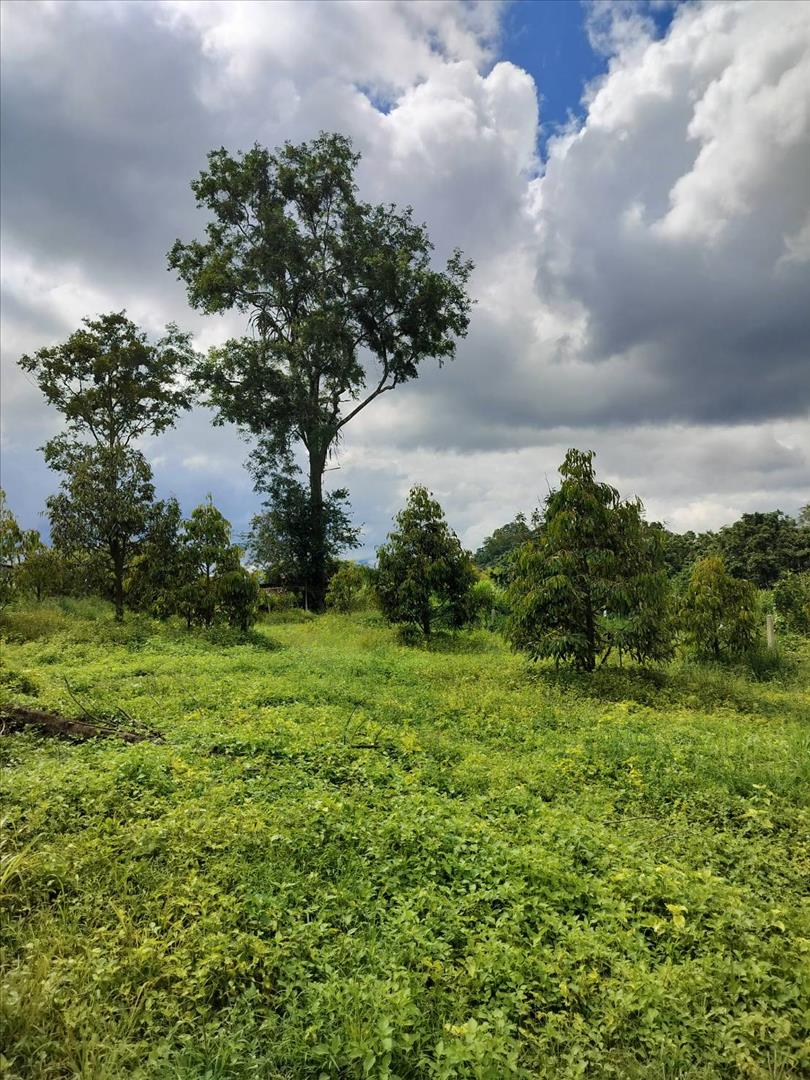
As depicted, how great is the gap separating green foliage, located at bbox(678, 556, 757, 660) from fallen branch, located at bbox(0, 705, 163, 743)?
11.6 m

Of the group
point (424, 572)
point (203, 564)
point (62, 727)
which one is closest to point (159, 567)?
point (203, 564)

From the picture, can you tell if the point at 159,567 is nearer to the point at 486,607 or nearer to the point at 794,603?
the point at 486,607

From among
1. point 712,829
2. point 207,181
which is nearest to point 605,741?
point 712,829

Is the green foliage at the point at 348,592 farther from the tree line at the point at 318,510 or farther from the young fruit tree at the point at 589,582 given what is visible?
the young fruit tree at the point at 589,582

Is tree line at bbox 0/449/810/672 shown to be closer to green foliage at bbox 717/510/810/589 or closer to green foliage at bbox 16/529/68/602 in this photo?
green foliage at bbox 16/529/68/602

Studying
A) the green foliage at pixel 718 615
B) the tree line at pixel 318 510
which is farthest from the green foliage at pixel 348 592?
the green foliage at pixel 718 615

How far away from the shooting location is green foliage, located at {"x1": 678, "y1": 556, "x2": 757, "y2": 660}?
13.5 metres

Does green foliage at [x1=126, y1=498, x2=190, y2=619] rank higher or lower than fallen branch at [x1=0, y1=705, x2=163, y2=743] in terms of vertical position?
higher

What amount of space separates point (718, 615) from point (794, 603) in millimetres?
7188

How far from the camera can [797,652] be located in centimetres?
1552

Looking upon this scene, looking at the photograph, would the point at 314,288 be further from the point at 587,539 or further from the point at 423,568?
the point at 587,539

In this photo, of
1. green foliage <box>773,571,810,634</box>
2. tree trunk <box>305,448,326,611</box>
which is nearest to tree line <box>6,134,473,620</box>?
tree trunk <box>305,448,326,611</box>

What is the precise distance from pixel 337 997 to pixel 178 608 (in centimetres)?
1565

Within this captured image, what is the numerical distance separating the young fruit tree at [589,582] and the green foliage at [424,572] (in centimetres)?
584
